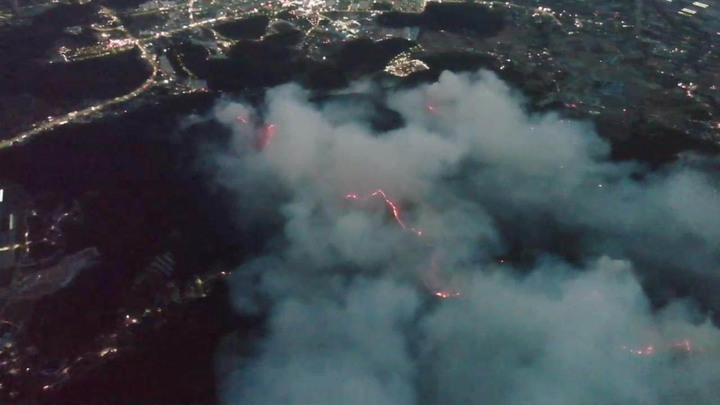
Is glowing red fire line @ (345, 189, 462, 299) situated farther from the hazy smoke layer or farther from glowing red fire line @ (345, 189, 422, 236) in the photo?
the hazy smoke layer

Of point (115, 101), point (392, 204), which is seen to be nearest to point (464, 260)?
point (392, 204)

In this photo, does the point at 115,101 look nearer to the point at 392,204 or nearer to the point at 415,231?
the point at 392,204

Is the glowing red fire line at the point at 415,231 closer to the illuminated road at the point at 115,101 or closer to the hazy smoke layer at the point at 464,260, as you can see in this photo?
the hazy smoke layer at the point at 464,260

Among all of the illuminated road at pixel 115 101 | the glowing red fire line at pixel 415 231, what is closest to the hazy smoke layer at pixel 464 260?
the glowing red fire line at pixel 415 231

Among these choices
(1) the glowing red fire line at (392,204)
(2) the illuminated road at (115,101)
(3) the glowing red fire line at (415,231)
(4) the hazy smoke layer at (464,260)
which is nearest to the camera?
(4) the hazy smoke layer at (464,260)

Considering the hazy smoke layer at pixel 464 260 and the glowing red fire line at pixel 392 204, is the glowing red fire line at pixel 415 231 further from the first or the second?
the hazy smoke layer at pixel 464 260

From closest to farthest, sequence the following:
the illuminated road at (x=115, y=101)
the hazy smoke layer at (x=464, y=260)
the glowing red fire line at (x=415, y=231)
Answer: the hazy smoke layer at (x=464, y=260) < the glowing red fire line at (x=415, y=231) < the illuminated road at (x=115, y=101)

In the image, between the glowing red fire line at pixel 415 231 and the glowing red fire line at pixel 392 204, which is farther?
the glowing red fire line at pixel 392 204

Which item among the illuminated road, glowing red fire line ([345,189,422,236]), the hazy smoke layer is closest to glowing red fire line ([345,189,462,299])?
glowing red fire line ([345,189,422,236])

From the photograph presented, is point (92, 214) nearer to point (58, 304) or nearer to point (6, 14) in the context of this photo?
point (58, 304)

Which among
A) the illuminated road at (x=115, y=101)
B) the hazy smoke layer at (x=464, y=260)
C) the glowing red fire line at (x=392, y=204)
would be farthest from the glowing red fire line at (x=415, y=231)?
the illuminated road at (x=115, y=101)
